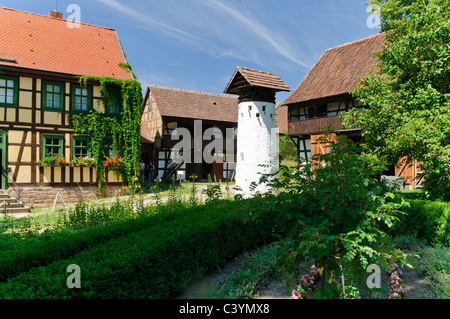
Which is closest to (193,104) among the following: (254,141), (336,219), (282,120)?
(282,120)

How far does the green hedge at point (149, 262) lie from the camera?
3346 millimetres

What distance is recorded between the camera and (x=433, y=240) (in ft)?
21.6

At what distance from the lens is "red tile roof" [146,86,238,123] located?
25.1 m

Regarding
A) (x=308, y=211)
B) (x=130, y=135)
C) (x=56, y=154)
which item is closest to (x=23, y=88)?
(x=56, y=154)

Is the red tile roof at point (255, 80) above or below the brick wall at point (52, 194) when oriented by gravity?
above

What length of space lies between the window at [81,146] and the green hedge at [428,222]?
13.8 m

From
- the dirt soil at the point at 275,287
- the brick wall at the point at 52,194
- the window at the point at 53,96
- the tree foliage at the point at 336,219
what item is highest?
the window at the point at 53,96

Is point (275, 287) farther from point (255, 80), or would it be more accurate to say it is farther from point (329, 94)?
point (329, 94)

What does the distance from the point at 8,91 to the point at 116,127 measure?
4805 mm

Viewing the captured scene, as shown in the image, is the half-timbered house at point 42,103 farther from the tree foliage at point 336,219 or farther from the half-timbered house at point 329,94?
the tree foliage at point 336,219

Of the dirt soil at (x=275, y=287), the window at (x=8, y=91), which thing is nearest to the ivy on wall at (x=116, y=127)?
the window at (x=8, y=91)

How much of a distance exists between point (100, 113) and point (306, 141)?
1349cm
